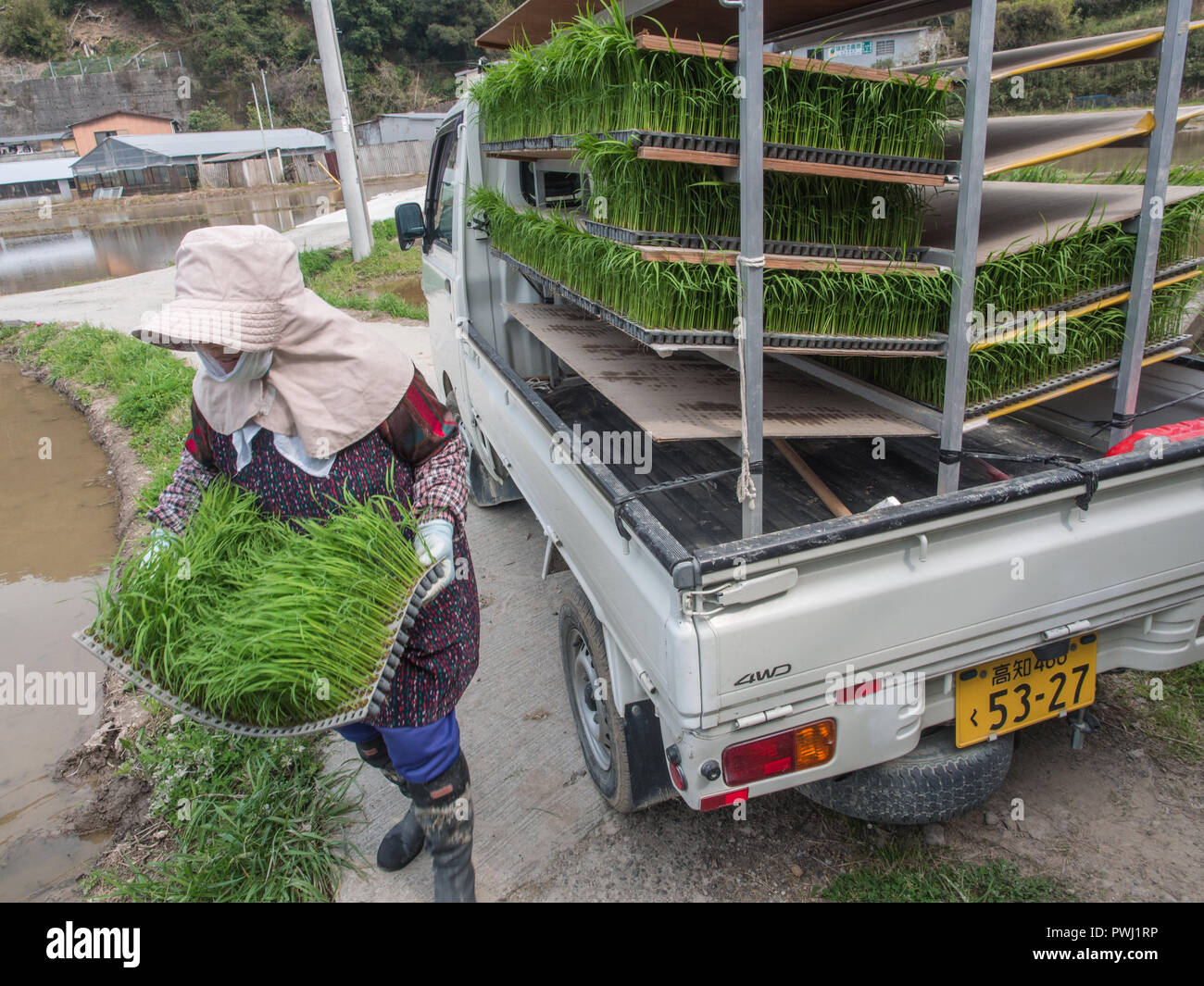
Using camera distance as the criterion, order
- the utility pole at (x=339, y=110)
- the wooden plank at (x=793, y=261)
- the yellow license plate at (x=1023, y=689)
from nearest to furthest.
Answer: the wooden plank at (x=793, y=261), the yellow license plate at (x=1023, y=689), the utility pole at (x=339, y=110)

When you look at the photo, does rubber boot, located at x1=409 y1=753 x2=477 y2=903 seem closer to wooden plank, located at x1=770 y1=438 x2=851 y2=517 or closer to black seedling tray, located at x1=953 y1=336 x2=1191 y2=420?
wooden plank, located at x1=770 y1=438 x2=851 y2=517

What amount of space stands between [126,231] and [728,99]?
98.9ft

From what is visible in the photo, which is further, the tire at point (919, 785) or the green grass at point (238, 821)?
the green grass at point (238, 821)

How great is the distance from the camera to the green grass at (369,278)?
10898 millimetres

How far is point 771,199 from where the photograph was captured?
88.6 inches

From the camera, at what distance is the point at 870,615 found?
6.15ft

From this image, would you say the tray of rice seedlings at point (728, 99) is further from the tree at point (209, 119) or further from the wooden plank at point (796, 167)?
the tree at point (209, 119)

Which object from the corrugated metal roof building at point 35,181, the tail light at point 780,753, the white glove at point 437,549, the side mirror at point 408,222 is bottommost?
the tail light at point 780,753

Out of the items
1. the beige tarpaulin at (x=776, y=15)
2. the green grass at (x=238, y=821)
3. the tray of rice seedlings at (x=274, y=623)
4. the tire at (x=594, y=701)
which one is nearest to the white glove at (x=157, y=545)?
the tray of rice seedlings at (x=274, y=623)

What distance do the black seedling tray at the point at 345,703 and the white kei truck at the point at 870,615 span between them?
566 millimetres

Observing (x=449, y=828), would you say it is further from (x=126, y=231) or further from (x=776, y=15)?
(x=126, y=231)

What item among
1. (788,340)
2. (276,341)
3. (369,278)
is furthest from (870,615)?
(369,278)

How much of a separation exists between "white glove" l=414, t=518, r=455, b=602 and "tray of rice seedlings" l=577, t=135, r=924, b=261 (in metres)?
0.94

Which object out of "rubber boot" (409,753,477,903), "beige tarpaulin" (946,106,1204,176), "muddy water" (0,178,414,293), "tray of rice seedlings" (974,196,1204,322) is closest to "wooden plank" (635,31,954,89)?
"beige tarpaulin" (946,106,1204,176)
